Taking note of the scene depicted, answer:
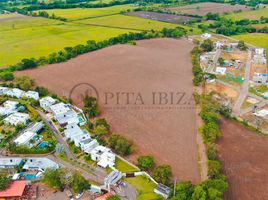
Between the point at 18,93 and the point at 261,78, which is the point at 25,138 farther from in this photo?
the point at 261,78

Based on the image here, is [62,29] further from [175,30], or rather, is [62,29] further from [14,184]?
[14,184]

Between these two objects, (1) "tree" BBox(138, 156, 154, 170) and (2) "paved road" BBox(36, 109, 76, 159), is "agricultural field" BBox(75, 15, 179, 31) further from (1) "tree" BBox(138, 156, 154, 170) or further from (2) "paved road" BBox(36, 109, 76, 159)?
(1) "tree" BBox(138, 156, 154, 170)

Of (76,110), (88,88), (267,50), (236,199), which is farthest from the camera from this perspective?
(267,50)

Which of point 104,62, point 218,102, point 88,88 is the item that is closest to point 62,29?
point 104,62

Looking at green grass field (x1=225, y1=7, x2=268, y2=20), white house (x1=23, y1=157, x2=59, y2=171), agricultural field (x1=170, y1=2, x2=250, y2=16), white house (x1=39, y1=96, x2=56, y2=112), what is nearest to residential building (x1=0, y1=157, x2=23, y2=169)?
white house (x1=23, y1=157, x2=59, y2=171)

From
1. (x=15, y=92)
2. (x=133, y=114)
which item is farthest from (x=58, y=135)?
(x=15, y=92)

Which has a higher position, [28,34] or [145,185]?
[28,34]

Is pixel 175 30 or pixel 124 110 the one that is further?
pixel 175 30

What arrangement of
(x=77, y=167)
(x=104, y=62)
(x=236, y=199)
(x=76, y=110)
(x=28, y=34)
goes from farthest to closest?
(x=28, y=34) → (x=104, y=62) → (x=76, y=110) → (x=77, y=167) → (x=236, y=199)

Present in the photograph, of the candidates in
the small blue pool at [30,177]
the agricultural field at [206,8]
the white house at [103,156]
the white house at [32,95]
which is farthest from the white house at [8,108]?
the agricultural field at [206,8]
